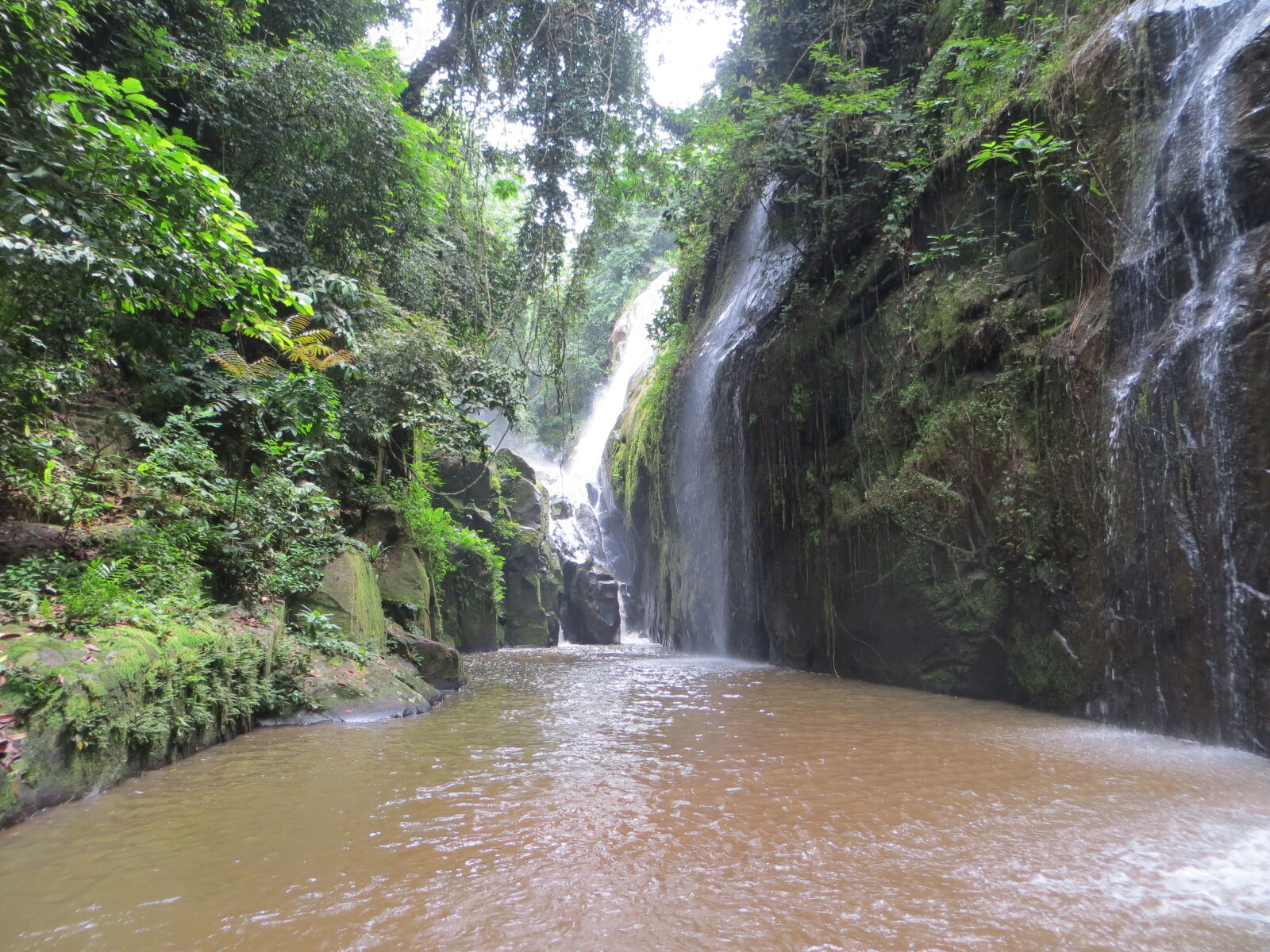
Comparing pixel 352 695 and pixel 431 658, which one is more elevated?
pixel 431 658

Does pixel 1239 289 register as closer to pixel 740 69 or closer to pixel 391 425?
pixel 391 425

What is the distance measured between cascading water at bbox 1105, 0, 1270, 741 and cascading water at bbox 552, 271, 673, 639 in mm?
12159

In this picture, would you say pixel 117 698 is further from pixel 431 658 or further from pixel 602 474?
pixel 602 474

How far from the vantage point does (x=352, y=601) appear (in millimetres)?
7699

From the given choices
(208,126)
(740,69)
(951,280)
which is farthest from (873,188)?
(208,126)

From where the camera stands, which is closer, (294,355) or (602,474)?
(294,355)

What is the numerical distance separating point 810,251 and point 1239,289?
6325mm

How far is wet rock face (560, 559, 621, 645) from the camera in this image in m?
17.5

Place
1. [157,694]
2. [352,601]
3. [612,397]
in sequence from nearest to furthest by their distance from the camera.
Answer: [157,694] < [352,601] < [612,397]

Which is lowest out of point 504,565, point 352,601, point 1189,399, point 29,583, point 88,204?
point 352,601

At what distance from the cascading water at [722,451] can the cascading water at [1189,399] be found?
5.79m

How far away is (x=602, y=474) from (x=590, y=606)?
6.17m

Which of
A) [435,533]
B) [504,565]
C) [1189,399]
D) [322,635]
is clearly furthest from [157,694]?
[504,565]

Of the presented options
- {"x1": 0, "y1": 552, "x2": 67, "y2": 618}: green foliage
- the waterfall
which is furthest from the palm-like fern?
the waterfall
